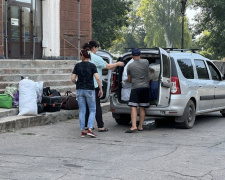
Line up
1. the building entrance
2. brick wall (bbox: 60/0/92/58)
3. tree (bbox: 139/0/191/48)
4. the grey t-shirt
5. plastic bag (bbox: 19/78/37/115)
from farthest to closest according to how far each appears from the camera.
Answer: tree (bbox: 139/0/191/48), brick wall (bbox: 60/0/92/58), the building entrance, plastic bag (bbox: 19/78/37/115), the grey t-shirt

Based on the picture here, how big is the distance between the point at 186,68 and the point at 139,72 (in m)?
1.38

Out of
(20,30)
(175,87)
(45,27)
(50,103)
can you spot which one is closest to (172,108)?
(175,87)

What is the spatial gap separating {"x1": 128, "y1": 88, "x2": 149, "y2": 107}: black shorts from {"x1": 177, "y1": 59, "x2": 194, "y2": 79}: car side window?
1070mm

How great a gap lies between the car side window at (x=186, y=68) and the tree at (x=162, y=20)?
62.1m

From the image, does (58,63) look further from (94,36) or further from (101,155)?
(94,36)

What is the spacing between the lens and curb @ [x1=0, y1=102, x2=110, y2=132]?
30.6ft

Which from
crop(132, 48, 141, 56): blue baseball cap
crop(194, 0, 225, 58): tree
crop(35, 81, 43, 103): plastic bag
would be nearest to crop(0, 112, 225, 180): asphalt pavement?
crop(35, 81, 43, 103): plastic bag

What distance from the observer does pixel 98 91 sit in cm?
931

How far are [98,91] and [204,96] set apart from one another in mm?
2838

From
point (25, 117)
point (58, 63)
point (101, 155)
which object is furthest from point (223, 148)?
point (58, 63)

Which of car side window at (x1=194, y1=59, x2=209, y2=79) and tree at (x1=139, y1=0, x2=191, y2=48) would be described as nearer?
car side window at (x1=194, y1=59, x2=209, y2=79)

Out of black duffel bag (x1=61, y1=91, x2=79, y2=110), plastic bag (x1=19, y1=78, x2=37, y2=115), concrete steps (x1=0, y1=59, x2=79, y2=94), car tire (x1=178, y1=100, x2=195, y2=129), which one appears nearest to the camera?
car tire (x1=178, y1=100, x2=195, y2=129)

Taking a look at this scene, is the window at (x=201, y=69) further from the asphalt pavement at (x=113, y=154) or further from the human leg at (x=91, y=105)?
the human leg at (x=91, y=105)

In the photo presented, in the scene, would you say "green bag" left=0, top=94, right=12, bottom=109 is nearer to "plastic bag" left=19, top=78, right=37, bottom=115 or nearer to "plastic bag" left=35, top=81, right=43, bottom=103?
"plastic bag" left=19, top=78, right=37, bottom=115
